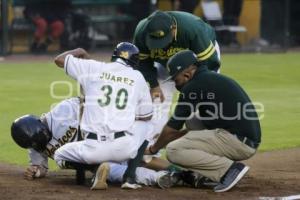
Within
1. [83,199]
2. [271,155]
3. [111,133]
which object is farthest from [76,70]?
[271,155]

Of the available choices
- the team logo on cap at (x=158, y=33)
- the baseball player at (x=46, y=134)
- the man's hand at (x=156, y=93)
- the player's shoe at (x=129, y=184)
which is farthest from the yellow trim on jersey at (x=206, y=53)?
the player's shoe at (x=129, y=184)

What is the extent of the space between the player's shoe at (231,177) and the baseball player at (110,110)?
2.56ft

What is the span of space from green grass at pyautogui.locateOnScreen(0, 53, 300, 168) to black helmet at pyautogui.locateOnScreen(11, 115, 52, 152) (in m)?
1.24

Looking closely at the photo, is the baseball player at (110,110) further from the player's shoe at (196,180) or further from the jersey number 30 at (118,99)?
the player's shoe at (196,180)

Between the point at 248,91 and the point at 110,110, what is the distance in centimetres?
805

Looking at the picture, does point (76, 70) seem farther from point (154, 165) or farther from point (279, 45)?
point (279, 45)

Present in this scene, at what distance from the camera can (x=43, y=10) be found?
20.8 m

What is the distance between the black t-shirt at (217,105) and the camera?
720 centimetres

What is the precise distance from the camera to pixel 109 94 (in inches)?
286

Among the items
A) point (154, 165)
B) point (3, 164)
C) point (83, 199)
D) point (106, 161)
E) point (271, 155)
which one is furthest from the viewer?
point (271, 155)

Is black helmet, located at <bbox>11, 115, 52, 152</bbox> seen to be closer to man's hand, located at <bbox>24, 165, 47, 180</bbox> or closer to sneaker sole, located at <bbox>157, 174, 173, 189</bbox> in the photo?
man's hand, located at <bbox>24, 165, 47, 180</bbox>

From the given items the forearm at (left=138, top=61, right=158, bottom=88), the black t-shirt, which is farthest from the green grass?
the black t-shirt

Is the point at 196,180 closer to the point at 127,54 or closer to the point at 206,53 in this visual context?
the point at 127,54

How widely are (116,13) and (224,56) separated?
313cm
